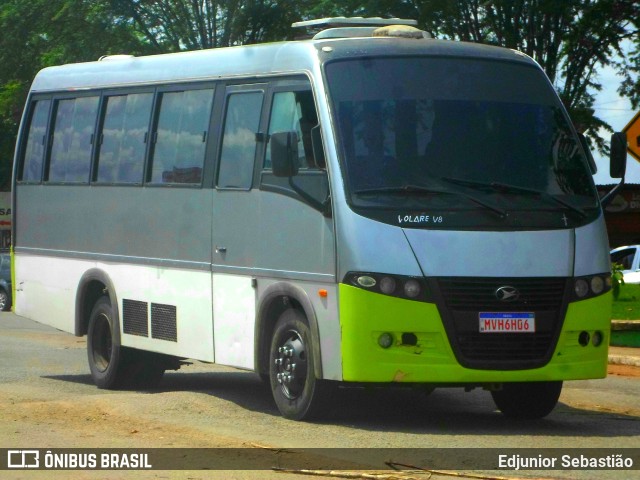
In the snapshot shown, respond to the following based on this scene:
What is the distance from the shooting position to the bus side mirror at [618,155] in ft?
37.9

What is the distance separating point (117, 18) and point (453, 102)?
96.4 ft

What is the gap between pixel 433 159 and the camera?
35.7ft

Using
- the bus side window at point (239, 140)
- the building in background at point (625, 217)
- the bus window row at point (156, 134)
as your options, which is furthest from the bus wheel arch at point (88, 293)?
the building in background at point (625, 217)

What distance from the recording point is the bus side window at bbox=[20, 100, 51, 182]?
16.0 m

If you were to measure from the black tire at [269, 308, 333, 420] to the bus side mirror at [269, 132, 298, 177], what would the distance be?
1.08m

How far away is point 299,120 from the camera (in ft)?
37.2

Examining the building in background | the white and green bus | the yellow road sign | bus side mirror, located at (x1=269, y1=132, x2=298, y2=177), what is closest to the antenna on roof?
the white and green bus

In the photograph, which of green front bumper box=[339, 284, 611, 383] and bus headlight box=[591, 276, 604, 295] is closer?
green front bumper box=[339, 284, 611, 383]

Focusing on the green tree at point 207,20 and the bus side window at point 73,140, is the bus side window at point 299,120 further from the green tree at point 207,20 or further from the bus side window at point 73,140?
the green tree at point 207,20

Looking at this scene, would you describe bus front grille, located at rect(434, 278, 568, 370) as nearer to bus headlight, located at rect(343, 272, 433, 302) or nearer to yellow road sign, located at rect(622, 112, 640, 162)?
bus headlight, located at rect(343, 272, 433, 302)

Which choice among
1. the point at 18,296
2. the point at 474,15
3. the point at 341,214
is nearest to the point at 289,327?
the point at 341,214

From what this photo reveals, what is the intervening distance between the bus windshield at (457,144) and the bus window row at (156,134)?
429 millimetres

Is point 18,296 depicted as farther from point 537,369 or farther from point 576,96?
point 576,96

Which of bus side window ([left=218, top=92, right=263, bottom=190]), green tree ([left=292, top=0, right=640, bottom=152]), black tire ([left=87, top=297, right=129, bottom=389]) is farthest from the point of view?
green tree ([left=292, top=0, right=640, bottom=152])
